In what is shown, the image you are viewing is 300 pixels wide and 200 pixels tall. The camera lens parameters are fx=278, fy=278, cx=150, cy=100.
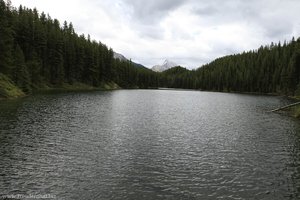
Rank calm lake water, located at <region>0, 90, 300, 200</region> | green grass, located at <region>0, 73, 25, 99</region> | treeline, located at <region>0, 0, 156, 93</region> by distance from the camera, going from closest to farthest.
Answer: calm lake water, located at <region>0, 90, 300, 200</region>
green grass, located at <region>0, 73, 25, 99</region>
treeline, located at <region>0, 0, 156, 93</region>

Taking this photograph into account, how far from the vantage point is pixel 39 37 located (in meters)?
130

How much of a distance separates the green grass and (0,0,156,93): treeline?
14.4 ft

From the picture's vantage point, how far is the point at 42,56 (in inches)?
5266

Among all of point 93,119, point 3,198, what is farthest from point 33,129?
point 3,198

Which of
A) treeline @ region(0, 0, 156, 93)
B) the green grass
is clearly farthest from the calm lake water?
treeline @ region(0, 0, 156, 93)

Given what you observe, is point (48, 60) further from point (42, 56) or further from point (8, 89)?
point (8, 89)

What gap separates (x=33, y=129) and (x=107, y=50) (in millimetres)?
165277

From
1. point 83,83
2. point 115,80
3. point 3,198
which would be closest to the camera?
point 3,198

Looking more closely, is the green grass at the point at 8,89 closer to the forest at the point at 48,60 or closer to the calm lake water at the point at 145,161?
the forest at the point at 48,60

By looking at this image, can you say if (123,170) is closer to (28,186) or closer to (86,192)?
(86,192)

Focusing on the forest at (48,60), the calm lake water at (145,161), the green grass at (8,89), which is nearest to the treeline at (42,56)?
the forest at (48,60)

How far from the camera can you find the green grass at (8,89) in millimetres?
65262

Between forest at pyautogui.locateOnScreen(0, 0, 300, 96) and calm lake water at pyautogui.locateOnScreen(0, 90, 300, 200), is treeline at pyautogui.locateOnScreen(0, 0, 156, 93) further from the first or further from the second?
calm lake water at pyautogui.locateOnScreen(0, 90, 300, 200)

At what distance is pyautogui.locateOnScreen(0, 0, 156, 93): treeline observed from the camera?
80938mm
